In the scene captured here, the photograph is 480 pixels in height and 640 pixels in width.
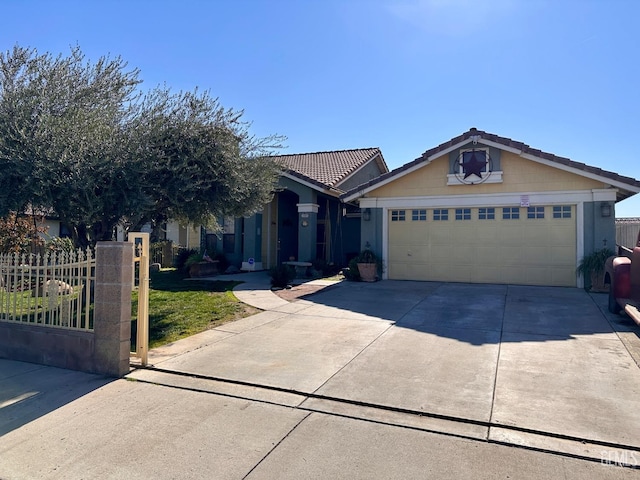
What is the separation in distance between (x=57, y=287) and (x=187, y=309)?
3548mm

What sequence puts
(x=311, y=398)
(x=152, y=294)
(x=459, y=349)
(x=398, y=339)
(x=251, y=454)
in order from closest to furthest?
1. (x=251, y=454)
2. (x=311, y=398)
3. (x=459, y=349)
4. (x=398, y=339)
5. (x=152, y=294)

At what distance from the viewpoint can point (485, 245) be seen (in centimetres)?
1271

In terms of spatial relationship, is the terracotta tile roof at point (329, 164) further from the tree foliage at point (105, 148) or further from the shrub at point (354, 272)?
the tree foliage at point (105, 148)

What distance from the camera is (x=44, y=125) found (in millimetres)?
6547

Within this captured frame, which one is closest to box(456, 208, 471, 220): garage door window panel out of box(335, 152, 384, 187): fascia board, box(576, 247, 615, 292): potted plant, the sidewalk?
box(576, 247, 615, 292): potted plant

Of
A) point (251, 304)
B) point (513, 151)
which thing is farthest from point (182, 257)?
point (513, 151)

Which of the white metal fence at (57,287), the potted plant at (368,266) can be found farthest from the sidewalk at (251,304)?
the white metal fence at (57,287)

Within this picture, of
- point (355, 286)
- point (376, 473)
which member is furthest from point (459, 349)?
point (355, 286)

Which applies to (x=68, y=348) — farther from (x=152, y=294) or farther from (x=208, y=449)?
(x=152, y=294)

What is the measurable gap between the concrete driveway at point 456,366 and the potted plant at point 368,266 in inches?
155

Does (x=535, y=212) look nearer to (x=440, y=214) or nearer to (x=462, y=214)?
(x=462, y=214)

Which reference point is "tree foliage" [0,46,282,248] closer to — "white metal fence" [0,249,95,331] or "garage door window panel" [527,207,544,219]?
"white metal fence" [0,249,95,331]

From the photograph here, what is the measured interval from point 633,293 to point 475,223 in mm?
5442

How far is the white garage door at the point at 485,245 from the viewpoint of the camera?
11.9m
